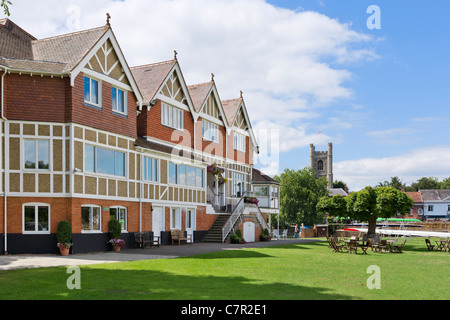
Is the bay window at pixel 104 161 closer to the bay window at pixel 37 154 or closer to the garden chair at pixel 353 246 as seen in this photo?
the bay window at pixel 37 154

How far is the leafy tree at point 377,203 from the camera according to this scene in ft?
108

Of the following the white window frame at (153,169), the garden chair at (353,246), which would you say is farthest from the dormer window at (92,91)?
the garden chair at (353,246)

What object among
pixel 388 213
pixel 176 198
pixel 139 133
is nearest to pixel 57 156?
pixel 139 133

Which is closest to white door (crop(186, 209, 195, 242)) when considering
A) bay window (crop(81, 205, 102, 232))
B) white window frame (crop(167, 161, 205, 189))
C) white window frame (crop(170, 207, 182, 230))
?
white window frame (crop(170, 207, 182, 230))

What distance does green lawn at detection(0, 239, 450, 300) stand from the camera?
1039cm

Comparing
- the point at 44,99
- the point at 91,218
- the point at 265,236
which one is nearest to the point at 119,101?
the point at 44,99

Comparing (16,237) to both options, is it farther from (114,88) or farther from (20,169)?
(114,88)

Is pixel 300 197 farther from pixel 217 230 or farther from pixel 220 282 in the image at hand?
pixel 220 282

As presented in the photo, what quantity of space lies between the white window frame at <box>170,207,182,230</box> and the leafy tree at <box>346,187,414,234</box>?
13.0 meters

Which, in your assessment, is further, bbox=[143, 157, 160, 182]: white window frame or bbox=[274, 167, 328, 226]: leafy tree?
bbox=[274, 167, 328, 226]: leafy tree

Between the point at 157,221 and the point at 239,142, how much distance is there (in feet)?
50.3

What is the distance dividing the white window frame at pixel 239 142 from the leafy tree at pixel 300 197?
24226mm

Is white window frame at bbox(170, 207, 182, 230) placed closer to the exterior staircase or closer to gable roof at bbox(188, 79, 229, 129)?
the exterior staircase

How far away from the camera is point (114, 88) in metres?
24.6
